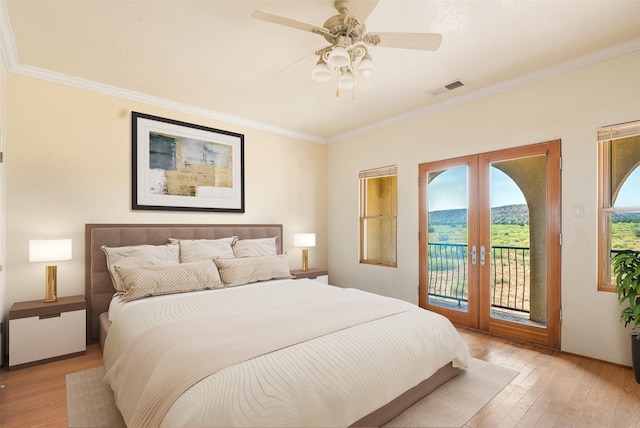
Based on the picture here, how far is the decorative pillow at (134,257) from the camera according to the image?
3.09 metres

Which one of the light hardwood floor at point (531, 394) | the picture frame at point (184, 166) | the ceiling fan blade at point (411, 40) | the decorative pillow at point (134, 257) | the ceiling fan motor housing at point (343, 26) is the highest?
the ceiling fan motor housing at point (343, 26)

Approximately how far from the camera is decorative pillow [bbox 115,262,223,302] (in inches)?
111

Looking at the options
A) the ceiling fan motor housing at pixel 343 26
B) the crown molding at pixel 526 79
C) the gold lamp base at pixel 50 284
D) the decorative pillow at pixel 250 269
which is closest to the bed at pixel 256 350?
the decorative pillow at pixel 250 269

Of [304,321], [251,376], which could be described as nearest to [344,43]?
[304,321]

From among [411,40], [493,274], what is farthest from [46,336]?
[493,274]

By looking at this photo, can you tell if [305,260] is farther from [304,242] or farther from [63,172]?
[63,172]

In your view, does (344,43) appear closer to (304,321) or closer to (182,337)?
(304,321)

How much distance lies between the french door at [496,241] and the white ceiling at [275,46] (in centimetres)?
91

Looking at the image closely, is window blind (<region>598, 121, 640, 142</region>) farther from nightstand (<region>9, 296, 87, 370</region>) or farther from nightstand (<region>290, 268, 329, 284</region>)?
nightstand (<region>9, 296, 87, 370</region>)

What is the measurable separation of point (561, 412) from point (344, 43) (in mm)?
2864

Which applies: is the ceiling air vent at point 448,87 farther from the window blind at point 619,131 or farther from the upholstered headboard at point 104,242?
the upholstered headboard at point 104,242

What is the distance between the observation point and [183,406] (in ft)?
4.36

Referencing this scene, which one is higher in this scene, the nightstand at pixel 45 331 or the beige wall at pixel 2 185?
the beige wall at pixel 2 185

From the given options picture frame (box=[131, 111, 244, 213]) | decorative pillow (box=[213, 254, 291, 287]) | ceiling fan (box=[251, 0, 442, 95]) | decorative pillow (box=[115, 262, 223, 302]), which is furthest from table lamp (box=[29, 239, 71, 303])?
ceiling fan (box=[251, 0, 442, 95])
